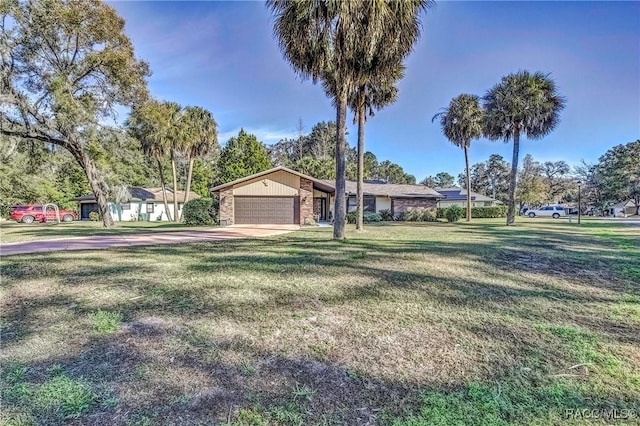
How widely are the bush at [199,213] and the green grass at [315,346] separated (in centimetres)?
1657

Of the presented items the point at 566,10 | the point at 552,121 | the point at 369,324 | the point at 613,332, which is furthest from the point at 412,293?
the point at 552,121

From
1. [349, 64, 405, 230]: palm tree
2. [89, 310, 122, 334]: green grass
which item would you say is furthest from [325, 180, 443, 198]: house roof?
[89, 310, 122, 334]: green grass

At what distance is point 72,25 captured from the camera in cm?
1608

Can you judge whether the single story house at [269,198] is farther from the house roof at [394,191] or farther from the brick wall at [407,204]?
the brick wall at [407,204]

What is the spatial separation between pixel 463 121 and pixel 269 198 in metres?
14.7

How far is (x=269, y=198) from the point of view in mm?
23297

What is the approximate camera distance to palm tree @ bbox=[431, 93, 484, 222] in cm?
2580

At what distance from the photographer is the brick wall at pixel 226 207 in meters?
22.9

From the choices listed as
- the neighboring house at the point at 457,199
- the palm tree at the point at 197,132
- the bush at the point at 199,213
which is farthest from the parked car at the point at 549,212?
the bush at the point at 199,213

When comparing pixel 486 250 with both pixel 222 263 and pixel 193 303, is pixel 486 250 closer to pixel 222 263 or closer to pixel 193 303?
pixel 222 263

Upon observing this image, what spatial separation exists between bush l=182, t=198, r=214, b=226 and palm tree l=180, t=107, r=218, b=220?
638 cm

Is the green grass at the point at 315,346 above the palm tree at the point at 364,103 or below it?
below

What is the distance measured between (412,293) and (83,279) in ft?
17.5

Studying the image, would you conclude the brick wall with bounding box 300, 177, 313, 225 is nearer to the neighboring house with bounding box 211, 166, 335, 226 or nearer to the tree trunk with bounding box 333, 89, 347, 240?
the neighboring house with bounding box 211, 166, 335, 226
